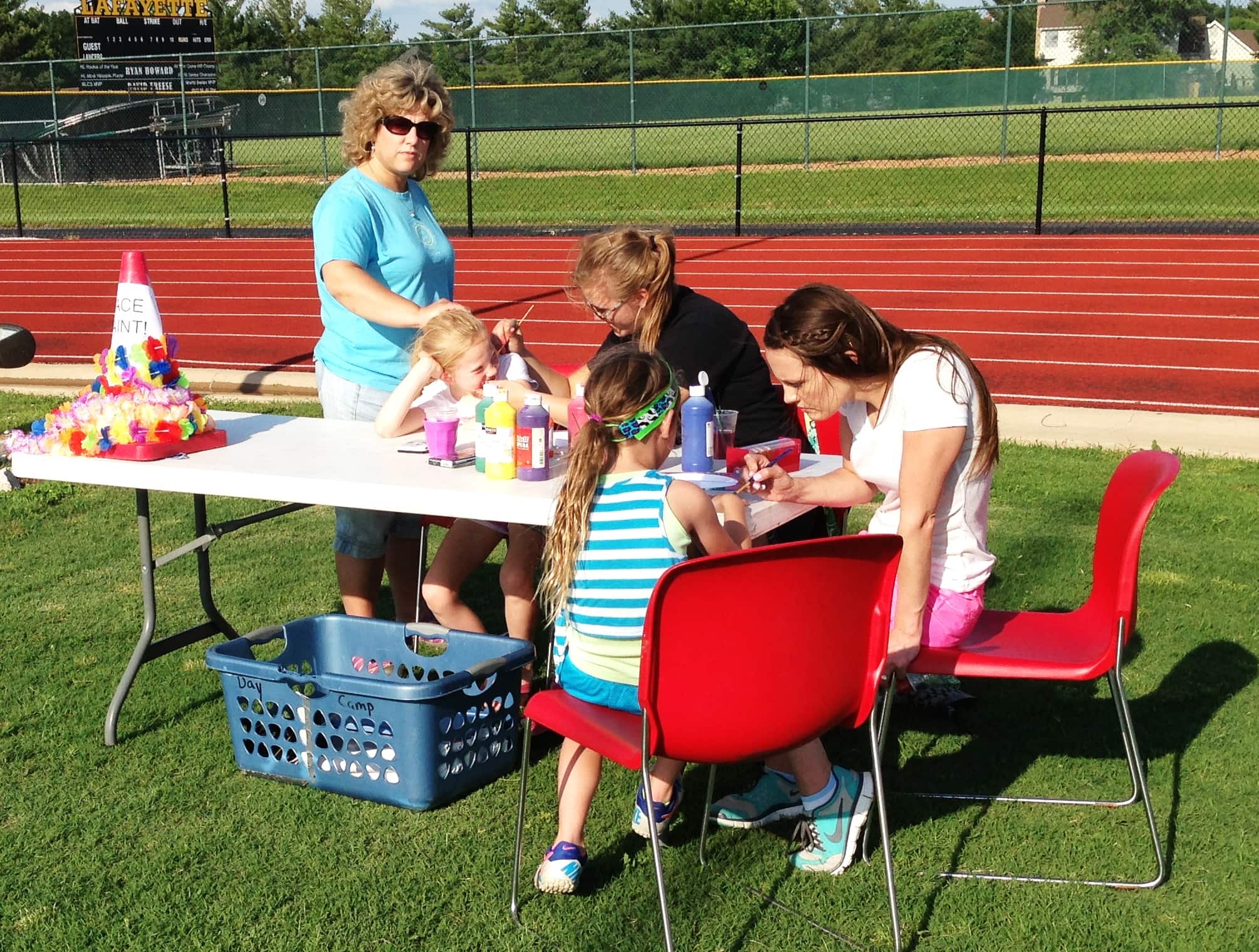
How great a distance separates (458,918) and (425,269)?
1990 millimetres

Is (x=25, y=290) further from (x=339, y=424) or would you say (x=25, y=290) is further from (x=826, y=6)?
(x=826, y=6)

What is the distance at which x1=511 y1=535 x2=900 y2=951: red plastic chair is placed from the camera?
2.46 m

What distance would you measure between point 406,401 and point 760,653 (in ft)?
5.36

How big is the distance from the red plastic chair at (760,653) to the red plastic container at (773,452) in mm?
836

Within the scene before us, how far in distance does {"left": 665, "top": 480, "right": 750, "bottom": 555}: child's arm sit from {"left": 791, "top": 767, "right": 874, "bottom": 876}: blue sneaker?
2.21 ft

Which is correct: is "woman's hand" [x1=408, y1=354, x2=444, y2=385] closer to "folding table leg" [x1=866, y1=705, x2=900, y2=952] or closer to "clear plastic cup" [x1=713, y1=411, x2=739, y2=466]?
"clear plastic cup" [x1=713, y1=411, x2=739, y2=466]

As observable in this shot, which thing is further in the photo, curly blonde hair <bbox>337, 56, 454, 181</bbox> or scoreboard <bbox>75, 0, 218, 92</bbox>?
scoreboard <bbox>75, 0, 218, 92</bbox>

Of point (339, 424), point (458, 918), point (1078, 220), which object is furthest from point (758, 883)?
point (1078, 220)

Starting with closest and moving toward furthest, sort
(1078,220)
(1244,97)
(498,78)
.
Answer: (1078,220) → (1244,97) → (498,78)

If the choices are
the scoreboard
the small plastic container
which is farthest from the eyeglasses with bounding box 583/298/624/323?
the scoreboard

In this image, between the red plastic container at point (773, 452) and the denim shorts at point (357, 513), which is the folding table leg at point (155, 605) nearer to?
the denim shorts at point (357, 513)

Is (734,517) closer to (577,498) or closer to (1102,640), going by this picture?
(577,498)

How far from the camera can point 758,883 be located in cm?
309

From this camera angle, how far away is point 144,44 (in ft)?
103
